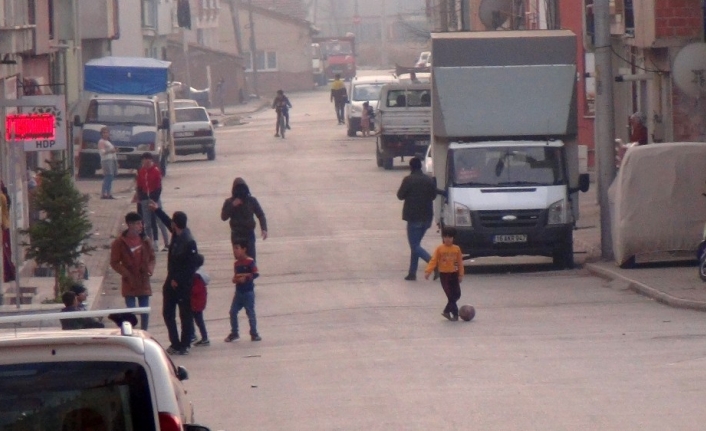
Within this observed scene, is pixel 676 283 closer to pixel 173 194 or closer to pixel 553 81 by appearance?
pixel 553 81

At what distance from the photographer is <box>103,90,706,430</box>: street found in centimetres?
1051

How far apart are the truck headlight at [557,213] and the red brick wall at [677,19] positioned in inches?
197

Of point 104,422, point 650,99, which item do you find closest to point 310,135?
point 650,99

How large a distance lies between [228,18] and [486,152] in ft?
259

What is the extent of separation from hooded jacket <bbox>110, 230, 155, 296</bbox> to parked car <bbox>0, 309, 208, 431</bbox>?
983cm

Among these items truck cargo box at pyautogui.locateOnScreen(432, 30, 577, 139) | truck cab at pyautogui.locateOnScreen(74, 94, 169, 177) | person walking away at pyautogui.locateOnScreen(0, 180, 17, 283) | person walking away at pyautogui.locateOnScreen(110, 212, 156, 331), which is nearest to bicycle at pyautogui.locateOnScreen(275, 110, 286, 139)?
truck cab at pyautogui.locateOnScreen(74, 94, 169, 177)

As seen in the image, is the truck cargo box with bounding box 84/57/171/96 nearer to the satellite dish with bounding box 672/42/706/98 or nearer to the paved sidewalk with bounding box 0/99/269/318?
the paved sidewalk with bounding box 0/99/269/318

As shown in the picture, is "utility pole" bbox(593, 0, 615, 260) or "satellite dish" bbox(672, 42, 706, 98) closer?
"satellite dish" bbox(672, 42, 706, 98)

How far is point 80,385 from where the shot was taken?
5305 millimetres

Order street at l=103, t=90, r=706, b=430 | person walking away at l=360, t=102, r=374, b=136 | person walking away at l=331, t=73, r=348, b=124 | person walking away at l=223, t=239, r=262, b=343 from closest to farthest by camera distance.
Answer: street at l=103, t=90, r=706, b=430
person walking away at l=223, t=239, r=262, b=343
person walking away at l=360, t=102, r=374, b=136
person walking away at l=331, t=73, r=348, b=124

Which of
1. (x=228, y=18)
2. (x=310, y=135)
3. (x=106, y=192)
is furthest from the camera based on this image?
(x=228, y=18)

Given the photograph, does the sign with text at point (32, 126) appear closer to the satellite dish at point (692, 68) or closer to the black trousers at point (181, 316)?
the black trousers at point (181, 316)

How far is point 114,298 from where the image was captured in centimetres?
1961

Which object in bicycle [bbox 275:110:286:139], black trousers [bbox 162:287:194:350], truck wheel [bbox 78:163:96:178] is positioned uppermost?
bicycle [bbox 275:110:286:139]
